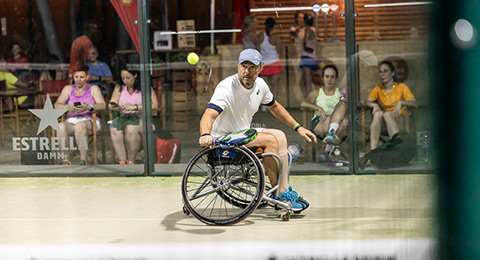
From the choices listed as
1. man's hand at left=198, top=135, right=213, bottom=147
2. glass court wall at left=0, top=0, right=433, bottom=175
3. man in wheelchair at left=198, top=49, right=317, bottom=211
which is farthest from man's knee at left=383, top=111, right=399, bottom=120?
man's hand at left=198, top=135, right=213, bottom=147

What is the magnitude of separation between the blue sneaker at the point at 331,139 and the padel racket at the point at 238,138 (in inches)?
109

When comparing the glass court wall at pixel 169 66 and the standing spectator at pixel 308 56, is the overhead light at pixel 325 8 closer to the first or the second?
the glass court wall at pixel 169 66

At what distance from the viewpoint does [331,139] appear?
7863mm

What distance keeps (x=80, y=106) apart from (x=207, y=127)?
323cm

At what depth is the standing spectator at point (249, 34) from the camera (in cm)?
775

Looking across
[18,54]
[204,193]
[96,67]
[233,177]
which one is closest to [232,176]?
[233,177]

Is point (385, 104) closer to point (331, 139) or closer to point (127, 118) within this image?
point (331, 139)

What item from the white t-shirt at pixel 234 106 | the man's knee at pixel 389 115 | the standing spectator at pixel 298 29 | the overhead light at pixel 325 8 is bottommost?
the man's knee at pixel 389 115

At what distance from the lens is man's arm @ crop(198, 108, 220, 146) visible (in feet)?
16.9

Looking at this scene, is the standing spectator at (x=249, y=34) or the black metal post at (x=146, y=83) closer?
the standing spectator at (x=249, y=34)

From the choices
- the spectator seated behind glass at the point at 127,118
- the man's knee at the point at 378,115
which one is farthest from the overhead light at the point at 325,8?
the spectator seated behind glass at the point at 127,118

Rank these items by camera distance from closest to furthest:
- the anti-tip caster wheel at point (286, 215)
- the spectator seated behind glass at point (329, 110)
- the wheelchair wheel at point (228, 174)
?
the wheelchair wheel at point (228, 174) < the anti-tip caster wheel at point (286, 215) < the spectator seated behind glass at point (329, 110)

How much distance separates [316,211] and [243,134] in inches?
40.4

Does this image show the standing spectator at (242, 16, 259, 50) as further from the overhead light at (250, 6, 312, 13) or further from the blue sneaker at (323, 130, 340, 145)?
the blue sneaker at (323, 130, 340, 145)
